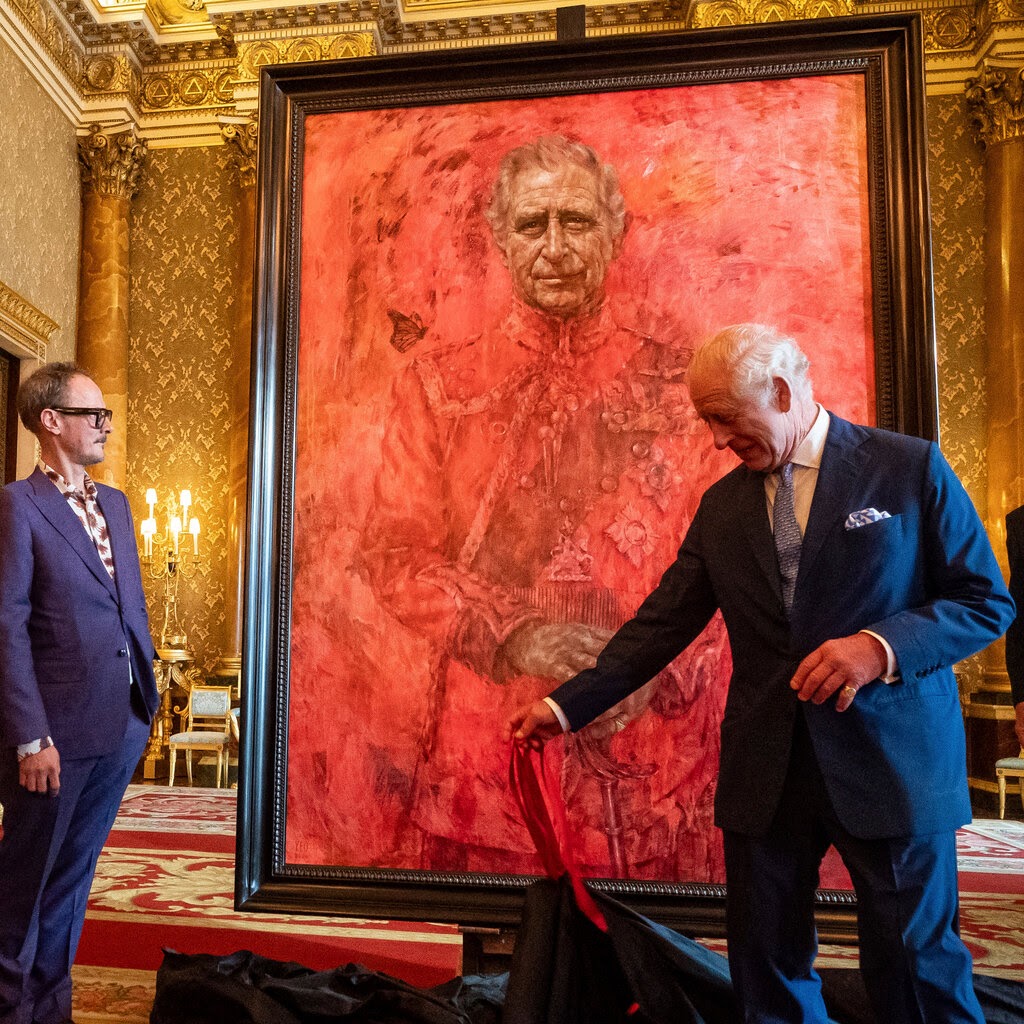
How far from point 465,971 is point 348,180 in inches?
98.7

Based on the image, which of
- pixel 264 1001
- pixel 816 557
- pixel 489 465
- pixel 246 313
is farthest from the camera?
pixel 246 313

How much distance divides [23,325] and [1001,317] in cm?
821

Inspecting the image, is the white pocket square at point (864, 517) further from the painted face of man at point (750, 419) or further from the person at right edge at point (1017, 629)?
the person at right edge at point (1017, 629)

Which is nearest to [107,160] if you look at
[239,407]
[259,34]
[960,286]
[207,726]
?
[259,34]

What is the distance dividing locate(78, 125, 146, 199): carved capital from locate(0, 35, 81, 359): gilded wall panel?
115mm

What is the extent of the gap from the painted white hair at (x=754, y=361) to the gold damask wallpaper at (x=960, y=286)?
6.65 metres

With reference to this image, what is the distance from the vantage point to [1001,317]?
770cm

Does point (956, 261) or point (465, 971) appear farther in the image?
point (956, 261)

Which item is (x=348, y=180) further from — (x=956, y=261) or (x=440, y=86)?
(x=956, y=261)

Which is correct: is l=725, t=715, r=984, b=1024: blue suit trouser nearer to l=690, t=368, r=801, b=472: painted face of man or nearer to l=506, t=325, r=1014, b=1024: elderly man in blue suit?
l=506, t=325, r=1014, b=1024: elderly man in blue suit

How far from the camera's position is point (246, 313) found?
8922mm

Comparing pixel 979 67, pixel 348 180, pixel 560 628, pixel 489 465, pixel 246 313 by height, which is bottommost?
pixel 560 628

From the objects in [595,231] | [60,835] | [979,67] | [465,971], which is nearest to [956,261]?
[979,67]

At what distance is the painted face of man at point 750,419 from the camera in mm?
1923
